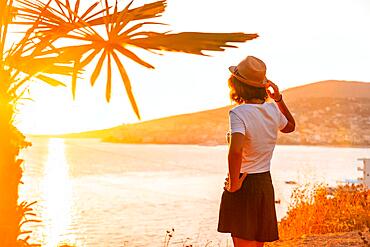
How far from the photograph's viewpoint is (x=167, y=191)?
33.2 meters

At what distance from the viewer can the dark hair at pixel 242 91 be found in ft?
11.8

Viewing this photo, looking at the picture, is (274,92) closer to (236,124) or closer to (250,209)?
(236,124)

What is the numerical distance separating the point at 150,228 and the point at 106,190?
54.8 ft

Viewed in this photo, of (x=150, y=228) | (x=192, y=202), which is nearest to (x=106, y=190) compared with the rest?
(x=192, y=202)

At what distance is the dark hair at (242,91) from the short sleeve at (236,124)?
8.0 inches

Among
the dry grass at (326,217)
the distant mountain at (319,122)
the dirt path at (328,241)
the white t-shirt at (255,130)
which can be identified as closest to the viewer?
the white t-shirt at (255,130)

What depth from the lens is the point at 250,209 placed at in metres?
3.53

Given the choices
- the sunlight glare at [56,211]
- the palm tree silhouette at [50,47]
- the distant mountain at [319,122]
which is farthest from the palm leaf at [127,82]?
the distant mountain at [319,122]

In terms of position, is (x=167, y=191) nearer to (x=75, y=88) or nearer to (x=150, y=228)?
(x=150, y=228)

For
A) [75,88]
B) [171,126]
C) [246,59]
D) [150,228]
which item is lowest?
[150,228]

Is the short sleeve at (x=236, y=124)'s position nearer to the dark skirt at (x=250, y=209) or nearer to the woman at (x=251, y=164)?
the woman at (x=251, y=164)

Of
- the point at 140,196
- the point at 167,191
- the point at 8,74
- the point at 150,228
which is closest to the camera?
the point at 8,74

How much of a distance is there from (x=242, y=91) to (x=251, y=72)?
0.42 feet

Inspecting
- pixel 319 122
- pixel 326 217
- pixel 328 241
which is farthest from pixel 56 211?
pixel 319 122
